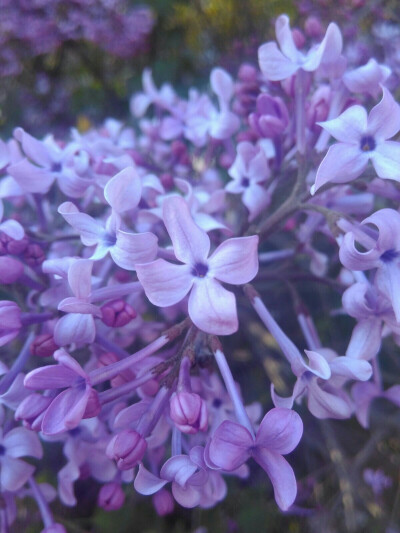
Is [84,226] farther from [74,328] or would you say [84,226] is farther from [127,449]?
[127,449]

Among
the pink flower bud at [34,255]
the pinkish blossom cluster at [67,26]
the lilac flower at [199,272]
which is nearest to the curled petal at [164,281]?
the lilac flower at [199,272]

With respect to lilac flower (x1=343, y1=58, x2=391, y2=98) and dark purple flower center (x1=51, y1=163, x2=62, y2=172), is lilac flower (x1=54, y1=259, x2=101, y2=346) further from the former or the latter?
lilac flower (x1=343, y1=58, x2=391, y2=98)

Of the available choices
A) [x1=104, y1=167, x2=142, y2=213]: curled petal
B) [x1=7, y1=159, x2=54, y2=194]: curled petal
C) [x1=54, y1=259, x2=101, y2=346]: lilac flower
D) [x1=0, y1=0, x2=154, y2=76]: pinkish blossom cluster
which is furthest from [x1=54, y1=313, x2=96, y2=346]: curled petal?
[x1=0, y1=0, x2=154, y2=76]: pinkish blossom cluster

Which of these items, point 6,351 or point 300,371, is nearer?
point 300,371

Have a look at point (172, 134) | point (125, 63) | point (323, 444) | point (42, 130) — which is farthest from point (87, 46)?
point (323, 444)

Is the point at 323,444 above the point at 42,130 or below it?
below

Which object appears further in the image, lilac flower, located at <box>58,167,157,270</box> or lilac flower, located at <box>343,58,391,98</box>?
lilac flower, located at <box>343,58,391,98</box>

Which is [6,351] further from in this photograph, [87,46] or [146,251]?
[87,46]
